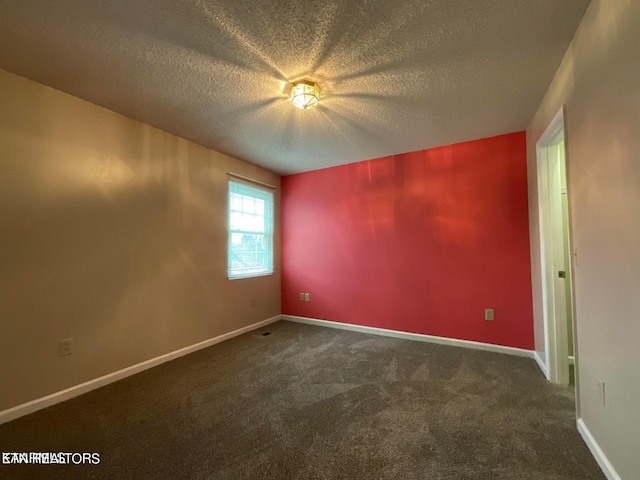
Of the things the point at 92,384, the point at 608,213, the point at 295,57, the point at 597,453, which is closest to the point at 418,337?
the point at 597,453

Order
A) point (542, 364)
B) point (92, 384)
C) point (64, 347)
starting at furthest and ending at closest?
1. point (542, 364)
2. point (92, 384)
3. point (64, 347)

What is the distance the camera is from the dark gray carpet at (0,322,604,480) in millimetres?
1468

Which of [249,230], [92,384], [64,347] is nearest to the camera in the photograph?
[64,347]

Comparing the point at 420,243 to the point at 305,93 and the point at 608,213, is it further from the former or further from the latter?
the point at 305,93

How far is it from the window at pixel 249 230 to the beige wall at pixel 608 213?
346 centimetres

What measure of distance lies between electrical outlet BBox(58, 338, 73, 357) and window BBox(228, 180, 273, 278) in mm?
1729

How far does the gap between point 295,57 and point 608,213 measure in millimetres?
1954

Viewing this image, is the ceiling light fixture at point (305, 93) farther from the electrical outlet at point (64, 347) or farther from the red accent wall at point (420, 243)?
the electrical outlet at point (64, 347)

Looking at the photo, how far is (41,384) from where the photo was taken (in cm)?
207

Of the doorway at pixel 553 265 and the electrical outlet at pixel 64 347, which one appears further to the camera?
the doorway at pixel 553 265

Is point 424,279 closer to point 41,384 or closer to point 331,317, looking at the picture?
point 331,317

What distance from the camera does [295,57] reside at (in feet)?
5.89

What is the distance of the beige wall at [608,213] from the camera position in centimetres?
117

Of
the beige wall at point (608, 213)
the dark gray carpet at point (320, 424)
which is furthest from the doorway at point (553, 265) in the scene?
the beige wall at point (608, 213)
